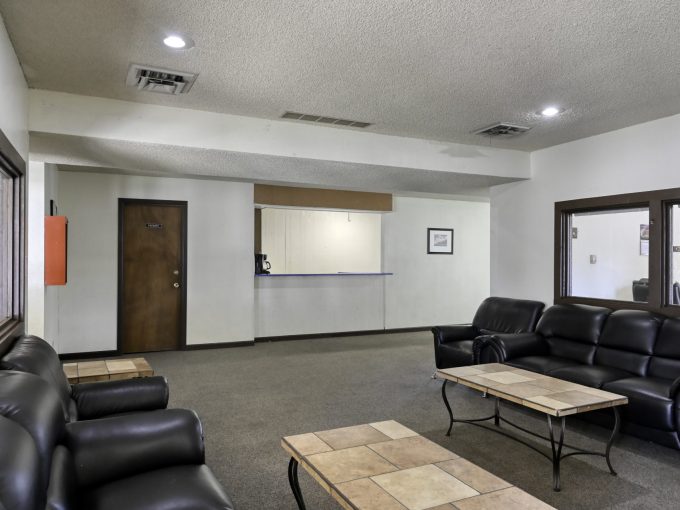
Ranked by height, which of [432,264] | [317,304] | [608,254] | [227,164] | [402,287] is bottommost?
[317,304]

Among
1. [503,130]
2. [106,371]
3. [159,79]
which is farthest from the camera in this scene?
[503,130]

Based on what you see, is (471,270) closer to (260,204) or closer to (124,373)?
(260,204)

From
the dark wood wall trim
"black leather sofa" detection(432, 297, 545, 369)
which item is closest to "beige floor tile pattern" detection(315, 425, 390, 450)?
"black leather sofa" detection(432, 297, 545, 369)

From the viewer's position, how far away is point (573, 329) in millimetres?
4492

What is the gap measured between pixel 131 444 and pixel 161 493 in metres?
0.32

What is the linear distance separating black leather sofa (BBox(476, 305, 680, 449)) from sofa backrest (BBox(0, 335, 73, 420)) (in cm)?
341

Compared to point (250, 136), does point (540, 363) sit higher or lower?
lower

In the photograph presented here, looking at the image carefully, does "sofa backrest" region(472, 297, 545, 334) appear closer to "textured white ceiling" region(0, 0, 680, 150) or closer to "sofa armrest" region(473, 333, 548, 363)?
"sofa armrest" region(473, 333, 548, 363)

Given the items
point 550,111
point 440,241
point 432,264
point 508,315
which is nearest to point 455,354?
point 508,315

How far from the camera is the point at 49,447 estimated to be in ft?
5.23

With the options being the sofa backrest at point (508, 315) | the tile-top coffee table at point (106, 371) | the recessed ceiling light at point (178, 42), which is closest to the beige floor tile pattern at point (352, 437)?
the tile-top coffee table at point (106, 371)

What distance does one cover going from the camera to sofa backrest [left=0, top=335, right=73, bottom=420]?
2.23m

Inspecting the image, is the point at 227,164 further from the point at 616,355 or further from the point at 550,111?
the point at 616,355

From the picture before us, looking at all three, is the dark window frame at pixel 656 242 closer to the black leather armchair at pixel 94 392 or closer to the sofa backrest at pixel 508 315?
the sofa backrest at pixel 508 315
